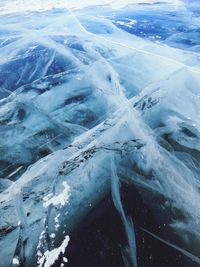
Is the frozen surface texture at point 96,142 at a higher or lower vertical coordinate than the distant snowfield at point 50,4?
lower

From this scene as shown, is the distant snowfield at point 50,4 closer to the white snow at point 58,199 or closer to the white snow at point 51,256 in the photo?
the white snow at point 58,199

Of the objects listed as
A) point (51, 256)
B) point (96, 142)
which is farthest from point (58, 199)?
point (96, 142)

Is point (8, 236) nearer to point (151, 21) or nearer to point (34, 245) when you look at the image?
point (34, 245)

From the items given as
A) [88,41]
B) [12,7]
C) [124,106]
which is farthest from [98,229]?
[12,7]

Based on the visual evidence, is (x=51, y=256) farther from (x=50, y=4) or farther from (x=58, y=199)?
(x=50, y=4)

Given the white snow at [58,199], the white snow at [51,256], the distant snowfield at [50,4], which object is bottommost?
the white snow at [51,256]

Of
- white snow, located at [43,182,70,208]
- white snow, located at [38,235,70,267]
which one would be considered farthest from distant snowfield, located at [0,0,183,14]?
white snow, located at [38,235,70,267]

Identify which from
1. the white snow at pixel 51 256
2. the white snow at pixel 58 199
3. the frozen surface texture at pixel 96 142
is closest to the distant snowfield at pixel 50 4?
the frozen surface texture at pixel 96 142
